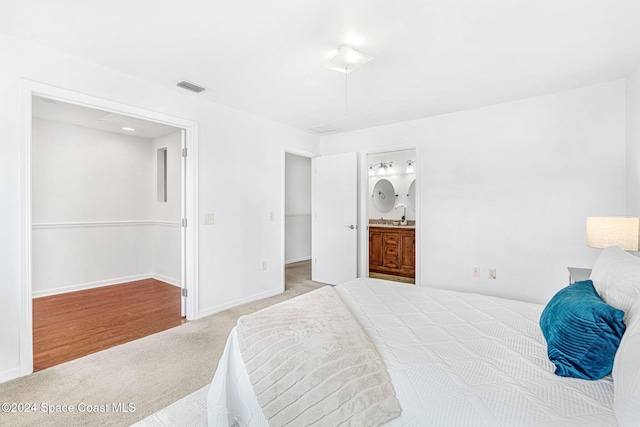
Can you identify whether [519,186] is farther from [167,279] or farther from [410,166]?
[167,279]

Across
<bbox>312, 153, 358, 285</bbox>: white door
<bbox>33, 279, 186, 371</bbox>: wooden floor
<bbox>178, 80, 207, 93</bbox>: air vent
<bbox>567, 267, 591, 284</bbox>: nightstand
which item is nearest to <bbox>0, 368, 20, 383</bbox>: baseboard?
<bbox>33, 279, 186, 371</bbox>: wooden floor

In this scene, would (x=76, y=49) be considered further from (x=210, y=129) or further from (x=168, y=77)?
(x=210, y=129)

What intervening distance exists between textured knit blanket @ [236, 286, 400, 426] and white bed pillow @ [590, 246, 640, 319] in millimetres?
959

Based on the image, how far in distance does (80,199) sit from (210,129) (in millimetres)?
2500

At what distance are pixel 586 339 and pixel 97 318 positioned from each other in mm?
3983

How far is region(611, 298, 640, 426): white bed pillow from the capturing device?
72 centimetres

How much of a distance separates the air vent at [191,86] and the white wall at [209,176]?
0.50ft

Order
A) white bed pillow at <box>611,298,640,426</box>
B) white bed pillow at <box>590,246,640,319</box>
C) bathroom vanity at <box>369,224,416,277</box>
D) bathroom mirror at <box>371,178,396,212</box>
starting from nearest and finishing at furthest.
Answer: white bed pillow at <box>611,298,640,426</box>, white bed pillow at <box>590,246,640,319</box>, bathroom vanity at <box>369,224,416,277</box>, bathroom mirror at <box>371,178,396,212</box>

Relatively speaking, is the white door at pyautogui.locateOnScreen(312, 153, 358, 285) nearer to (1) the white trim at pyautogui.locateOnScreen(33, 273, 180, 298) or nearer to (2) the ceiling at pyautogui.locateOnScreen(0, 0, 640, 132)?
(2) the ceiling at pyautogui.locateOnScreen(0, 0, 640, 132)

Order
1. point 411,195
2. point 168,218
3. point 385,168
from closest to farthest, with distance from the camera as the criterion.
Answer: point 168,218 → point 411,195 → point 385,168

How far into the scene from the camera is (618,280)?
1251 mm

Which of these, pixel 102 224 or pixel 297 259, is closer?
pixel 102 224

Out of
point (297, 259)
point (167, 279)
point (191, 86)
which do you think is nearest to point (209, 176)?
point (191, 86)

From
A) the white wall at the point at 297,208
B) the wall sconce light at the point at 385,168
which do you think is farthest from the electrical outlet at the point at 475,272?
the white wall at the point at 297,208
